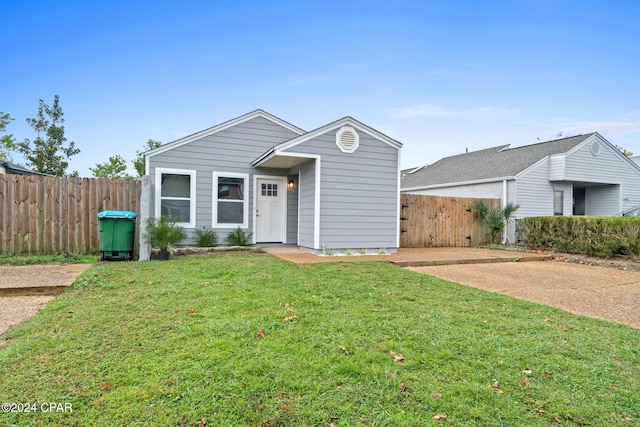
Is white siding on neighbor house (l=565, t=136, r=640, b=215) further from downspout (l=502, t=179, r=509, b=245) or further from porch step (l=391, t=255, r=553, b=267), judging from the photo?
porch step (l=391, t=255, r=553, b=267)

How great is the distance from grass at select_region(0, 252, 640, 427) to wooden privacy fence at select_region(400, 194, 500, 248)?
767 cm

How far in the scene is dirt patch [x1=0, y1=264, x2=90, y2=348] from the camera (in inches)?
158

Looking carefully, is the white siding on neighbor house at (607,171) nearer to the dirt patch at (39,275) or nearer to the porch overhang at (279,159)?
the porch overhang at (279,159)

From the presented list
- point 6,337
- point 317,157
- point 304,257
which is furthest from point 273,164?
point 6,337

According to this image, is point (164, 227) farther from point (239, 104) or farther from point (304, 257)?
point (239, 104)

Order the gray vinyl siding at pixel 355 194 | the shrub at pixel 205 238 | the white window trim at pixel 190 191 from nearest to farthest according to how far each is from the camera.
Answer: the gray vinyl siding at pixel 355 194 < the white window trim at pixel 190 191 < the shrub at pixel 205 238

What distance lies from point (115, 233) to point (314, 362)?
6642 millimetres

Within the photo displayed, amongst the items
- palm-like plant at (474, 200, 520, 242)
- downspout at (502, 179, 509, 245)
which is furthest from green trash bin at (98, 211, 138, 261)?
downspout at (502, 179, 509, 245)

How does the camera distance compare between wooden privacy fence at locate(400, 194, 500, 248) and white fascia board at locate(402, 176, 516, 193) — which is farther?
white fascia board at locate(402, 176, 516, 193)

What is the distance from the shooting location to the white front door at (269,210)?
36.1ft

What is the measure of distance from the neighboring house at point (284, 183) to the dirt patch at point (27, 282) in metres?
2.50

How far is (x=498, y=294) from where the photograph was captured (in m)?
5.27

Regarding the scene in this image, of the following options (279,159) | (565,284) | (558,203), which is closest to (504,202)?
(558,203)

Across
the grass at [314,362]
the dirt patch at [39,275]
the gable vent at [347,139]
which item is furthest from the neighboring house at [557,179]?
the dirt patch at [39,275]
